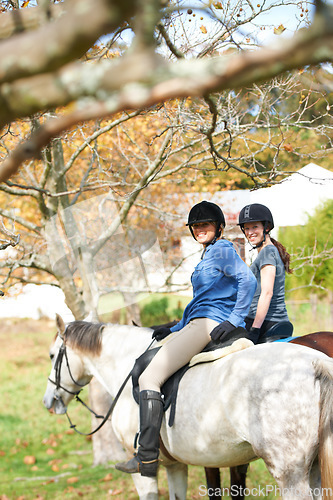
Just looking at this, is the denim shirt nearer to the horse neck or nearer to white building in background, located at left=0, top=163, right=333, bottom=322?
the horse neck

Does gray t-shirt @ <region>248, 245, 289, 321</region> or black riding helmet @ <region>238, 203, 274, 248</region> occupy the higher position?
black riding helmet @ <region>238, 203, 274, 248</region>

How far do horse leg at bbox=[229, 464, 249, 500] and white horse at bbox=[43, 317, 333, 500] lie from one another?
4.26 ft

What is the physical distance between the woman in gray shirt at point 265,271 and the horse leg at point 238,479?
168 centimetres

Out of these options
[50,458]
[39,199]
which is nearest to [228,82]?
[39,199]

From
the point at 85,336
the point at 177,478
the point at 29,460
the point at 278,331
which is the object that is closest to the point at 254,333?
the point at 278,331

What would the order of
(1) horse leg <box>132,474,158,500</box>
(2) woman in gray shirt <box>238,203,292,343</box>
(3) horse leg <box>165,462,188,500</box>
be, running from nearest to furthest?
(1) horse leg <box>132,474,158,500</box> → (2) woman in gray shirt <box>238,203,292,343</box> → (3) horse leg <box>165,462,188,500</box>

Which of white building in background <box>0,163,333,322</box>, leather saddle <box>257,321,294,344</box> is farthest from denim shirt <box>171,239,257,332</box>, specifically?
white building in background <box>0,163,333,322</box>

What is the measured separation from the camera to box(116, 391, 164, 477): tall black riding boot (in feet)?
13.2

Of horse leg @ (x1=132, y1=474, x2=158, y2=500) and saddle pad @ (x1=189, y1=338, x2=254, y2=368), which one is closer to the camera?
saddle pad @ (x1=189, y1=338, x2=254, y2=368)

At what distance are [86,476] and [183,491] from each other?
312 centimetres

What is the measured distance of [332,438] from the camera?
10.3ft

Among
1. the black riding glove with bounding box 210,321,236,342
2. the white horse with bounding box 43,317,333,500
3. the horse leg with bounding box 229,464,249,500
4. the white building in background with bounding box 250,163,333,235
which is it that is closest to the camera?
the white horse with bounding box 43,317,333,500

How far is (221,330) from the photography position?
13.0 ft

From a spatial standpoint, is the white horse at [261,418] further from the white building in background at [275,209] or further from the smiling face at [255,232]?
the white building in background at [275,209]
